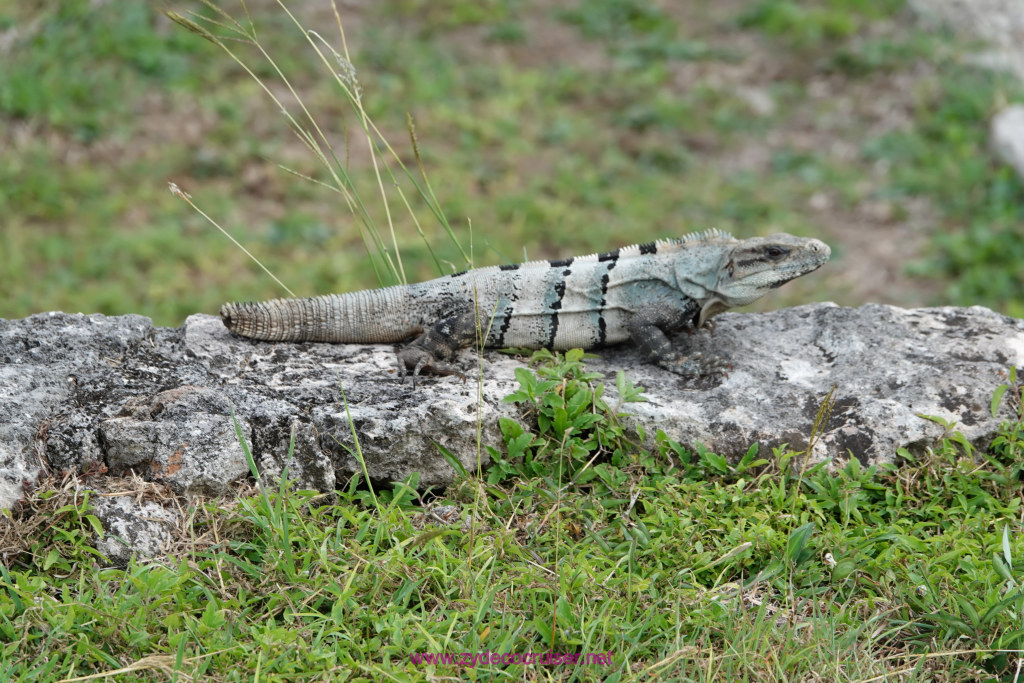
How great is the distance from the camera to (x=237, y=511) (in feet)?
12.1

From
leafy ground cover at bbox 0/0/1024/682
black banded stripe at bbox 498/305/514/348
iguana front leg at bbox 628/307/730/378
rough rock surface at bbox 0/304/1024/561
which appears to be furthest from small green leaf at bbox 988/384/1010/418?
black banded stripe at bbox 498/305/514/348

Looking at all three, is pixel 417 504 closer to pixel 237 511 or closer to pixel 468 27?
pixel 237 511

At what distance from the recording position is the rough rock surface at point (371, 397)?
383cm

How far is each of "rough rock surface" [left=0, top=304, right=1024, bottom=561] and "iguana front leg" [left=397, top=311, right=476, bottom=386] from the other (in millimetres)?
71

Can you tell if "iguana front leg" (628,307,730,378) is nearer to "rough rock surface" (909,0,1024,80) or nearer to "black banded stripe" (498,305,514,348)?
"black banded stripe" (498,305,514,348)

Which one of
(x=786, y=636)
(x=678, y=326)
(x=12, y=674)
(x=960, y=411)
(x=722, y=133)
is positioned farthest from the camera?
(x=722, y=133)

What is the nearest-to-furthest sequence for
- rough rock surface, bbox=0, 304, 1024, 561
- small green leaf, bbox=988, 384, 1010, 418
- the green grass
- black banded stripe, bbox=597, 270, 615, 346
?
the green grass
rough rock surface, bbox=0, 304, 1024, 561
small green leaf, bbox=988, 384, 1010, 418
black banded stripe, bbox=597, 270, 615, 346

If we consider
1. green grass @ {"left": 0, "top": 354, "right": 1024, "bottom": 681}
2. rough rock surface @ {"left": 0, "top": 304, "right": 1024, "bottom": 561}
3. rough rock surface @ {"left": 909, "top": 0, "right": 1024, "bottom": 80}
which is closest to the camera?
green grass @ {"left": 0, "top": 354, "right": 1024, "bottom": 681}

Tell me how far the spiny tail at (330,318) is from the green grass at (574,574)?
34.4 inches

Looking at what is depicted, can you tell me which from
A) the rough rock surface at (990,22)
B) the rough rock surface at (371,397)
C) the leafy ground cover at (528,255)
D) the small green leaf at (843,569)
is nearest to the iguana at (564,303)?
the rough rock surface at (371,397)

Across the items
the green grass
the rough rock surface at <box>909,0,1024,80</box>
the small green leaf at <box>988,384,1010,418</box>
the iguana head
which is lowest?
the green grass

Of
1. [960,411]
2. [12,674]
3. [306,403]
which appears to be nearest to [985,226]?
[960,411]

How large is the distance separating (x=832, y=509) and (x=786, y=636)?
0.83m

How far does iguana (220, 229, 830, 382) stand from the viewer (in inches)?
183
